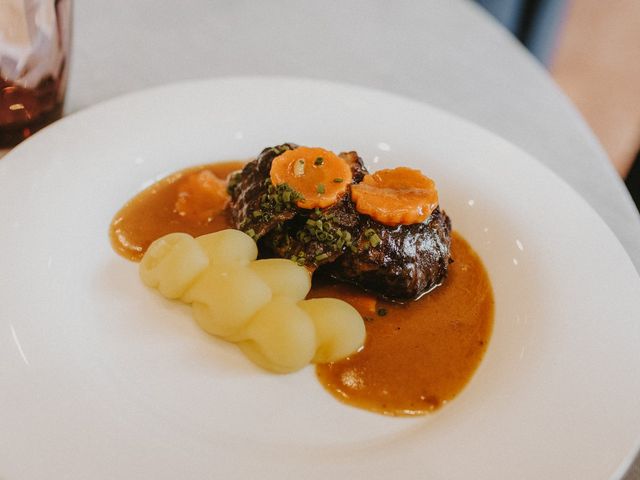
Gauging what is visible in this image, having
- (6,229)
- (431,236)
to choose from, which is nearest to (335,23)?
(431,236)

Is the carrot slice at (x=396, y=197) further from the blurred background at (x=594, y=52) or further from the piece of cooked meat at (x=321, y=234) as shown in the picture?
the blurred background at (x=594, y=52)

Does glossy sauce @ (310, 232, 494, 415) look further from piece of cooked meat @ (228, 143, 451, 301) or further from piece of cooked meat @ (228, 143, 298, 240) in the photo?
piece of cooked meat @ (228, 143, 298, 240)

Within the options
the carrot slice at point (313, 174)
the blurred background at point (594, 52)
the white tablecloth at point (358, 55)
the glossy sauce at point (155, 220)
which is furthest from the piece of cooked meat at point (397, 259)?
the blurred background at point (594, 52)

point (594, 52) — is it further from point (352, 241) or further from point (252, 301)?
point (252, 301)

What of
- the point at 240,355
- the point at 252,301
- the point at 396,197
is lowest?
the point at 240,355

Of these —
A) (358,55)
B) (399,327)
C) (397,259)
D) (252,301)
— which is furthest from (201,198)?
(358,55)
